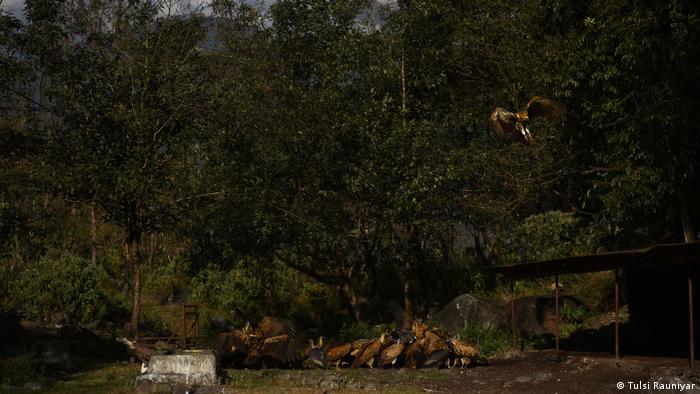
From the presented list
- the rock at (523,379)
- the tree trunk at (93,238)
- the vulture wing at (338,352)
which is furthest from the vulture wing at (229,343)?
the tree trunk at (93,238)

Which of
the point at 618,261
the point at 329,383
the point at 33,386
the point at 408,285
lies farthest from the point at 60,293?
the point at 618,261

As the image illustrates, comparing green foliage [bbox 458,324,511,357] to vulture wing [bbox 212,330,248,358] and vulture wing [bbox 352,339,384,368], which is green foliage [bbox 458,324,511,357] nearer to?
vulture wing [bbox 352,339,384,368]

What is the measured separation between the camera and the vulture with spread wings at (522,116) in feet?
58.2

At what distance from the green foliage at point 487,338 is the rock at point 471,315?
277mm

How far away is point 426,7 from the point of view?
27.2m

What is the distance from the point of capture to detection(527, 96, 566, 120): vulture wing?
18.2 meters

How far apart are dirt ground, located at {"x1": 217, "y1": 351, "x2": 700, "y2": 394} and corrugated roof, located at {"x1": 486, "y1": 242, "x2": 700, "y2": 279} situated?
77.7 inches

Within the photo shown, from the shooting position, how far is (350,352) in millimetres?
20172

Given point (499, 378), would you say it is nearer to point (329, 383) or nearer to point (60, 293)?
point (329, 383)

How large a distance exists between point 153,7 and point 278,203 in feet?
21.9

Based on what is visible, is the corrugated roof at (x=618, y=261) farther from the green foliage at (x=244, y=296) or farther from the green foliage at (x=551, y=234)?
the green foliage at (x=244, y=296)

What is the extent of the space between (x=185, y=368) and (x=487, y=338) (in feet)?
36.4

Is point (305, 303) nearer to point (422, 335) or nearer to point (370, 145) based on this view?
point (370, 145)

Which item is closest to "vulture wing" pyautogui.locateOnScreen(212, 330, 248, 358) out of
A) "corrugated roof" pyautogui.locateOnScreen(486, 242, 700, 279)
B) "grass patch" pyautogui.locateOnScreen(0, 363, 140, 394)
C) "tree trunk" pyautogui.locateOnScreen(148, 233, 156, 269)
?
"grass patch" pyautogui.locateOnScreen(0, 363, 140, 394)
